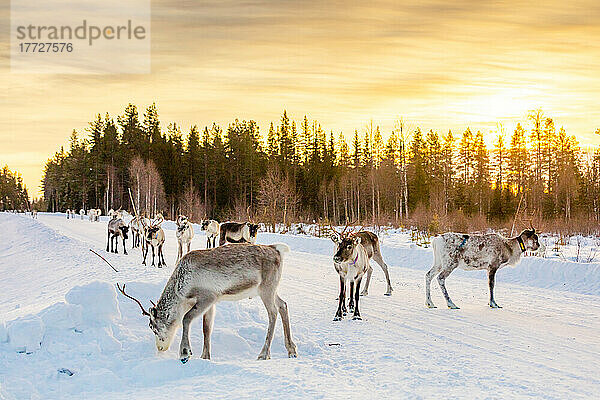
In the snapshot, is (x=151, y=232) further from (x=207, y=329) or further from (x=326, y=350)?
(x=326, y=350)

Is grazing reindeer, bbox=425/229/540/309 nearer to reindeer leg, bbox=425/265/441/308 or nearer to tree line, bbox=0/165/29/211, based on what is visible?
reindeer leg, bbox=425/265/441/308

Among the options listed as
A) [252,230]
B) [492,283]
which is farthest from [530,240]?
[252,230]

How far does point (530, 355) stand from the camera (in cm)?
790

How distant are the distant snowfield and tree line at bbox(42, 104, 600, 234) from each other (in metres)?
40.6

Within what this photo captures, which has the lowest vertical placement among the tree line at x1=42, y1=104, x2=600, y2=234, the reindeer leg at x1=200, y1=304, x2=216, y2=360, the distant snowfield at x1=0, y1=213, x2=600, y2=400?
the distant snowfield at x1=0, y1=213, x2=600, y2=400

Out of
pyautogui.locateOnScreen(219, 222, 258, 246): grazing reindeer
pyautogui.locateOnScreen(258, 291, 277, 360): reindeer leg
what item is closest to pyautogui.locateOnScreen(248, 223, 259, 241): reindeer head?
pyautogui.locateOnScreen(219, 222, 258, 246): grazing reindeer

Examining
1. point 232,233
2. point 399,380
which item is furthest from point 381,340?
point 232,233

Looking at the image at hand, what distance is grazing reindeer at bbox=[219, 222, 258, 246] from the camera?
68.0ft

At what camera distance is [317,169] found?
276ft

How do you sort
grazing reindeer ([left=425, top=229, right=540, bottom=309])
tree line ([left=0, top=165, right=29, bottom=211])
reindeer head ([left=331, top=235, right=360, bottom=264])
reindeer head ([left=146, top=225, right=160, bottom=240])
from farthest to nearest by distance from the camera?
tree line ([left=0, top=165, right=29, bottom=211])
reindeer head ([left=146, top=225, right=160, bottom=240])
grazing reindeer ([left=425, top=229, right=540, bottom=309])
reindeer head ([left=331, top=235, right=360, bottom=264])

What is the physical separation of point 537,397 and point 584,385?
918 millimetres

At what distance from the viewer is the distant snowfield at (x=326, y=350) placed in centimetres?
629

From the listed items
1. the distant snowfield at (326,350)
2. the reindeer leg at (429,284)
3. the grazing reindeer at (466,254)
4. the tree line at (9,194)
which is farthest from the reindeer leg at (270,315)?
the tree line at (9,194)

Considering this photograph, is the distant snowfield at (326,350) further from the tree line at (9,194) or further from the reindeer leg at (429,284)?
the tree line at (9,194)
